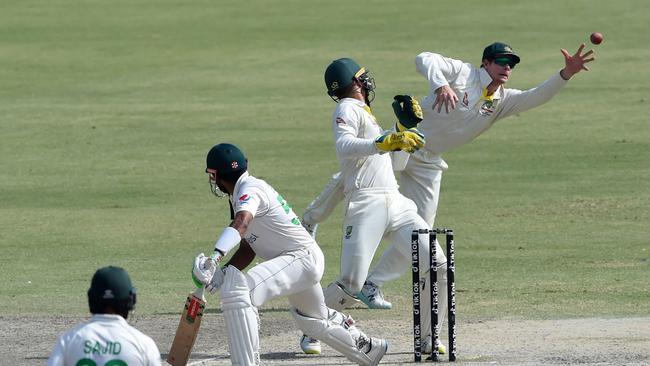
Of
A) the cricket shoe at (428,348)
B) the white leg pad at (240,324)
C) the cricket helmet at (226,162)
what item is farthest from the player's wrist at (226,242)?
the cricket shoe at (428,348)

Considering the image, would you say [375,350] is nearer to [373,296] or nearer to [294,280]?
[294,280]

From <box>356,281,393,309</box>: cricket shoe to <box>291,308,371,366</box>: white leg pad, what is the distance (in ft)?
7.72

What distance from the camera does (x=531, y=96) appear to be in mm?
12555

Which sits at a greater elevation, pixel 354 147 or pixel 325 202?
pixel 354 147

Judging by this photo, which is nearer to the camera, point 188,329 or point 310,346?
point 188,329

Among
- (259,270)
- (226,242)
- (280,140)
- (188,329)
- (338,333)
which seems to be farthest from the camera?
(280,140)

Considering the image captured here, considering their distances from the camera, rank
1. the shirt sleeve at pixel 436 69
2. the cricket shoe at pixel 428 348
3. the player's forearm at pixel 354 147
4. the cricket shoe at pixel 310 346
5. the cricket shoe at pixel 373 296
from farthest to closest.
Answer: the cricket shoe at pixel 373 296
the shirt sleeve at pixel 436 69
the cricket shoe at pixel 310 346
the cricket shoe at pixel 428 348
the player's forearm at pixel 354 147

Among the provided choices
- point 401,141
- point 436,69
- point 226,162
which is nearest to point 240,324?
point 226,162

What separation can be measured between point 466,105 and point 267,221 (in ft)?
12.1

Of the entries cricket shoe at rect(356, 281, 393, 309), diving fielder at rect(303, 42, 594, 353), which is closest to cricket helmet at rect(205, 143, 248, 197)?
diving fielder at rect(303, 42, 594, 353)

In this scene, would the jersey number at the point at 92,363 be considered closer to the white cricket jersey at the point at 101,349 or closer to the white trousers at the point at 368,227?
the white cricket jersey at the point at 101,349

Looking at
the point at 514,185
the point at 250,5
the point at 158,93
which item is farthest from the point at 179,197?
the point at 250,5

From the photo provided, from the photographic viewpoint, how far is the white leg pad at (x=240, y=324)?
8.92 m

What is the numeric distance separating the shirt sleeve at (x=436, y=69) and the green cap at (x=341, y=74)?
4.09 feet
